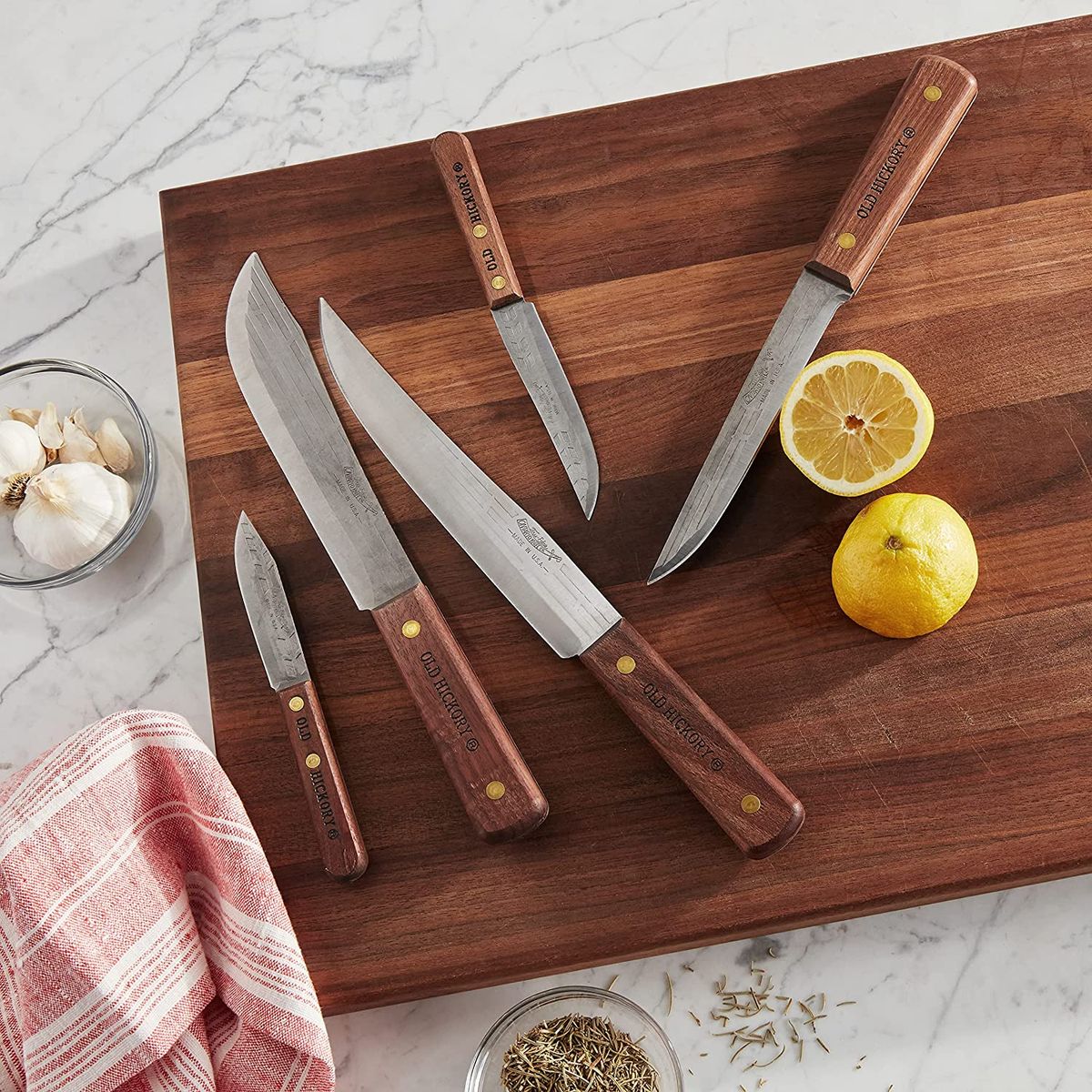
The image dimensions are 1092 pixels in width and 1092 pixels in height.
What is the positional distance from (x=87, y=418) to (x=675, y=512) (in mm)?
810

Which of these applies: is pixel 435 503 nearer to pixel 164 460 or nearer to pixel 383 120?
pixel 164 460

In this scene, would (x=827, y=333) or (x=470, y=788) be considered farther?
(x=827, y=333)

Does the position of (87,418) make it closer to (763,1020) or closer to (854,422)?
(854,422)

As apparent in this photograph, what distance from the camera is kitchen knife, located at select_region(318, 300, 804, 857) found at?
1.17 meters

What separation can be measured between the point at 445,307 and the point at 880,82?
638mm

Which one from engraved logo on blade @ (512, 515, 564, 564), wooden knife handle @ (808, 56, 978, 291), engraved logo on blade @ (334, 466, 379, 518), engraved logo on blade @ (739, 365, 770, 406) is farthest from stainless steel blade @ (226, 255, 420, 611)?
wooden knife handle @ (808, 56, 978, 291)

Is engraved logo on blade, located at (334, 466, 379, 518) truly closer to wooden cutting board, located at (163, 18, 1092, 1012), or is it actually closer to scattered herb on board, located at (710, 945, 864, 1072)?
wooden cutting board, located at (163, 18, 1092, 1012)

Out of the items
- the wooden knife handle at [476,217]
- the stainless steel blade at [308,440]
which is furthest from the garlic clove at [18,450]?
the wooden knife handle at [476,217]

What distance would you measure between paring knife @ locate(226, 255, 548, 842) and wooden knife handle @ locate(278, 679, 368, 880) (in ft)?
0.41

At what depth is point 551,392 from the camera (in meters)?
1.31

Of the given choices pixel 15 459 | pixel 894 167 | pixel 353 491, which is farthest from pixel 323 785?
pixel 894 167

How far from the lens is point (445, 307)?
137cm

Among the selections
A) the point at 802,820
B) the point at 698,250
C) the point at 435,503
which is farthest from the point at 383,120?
the point at 802,820

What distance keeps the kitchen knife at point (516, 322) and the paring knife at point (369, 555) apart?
9.2 inches
